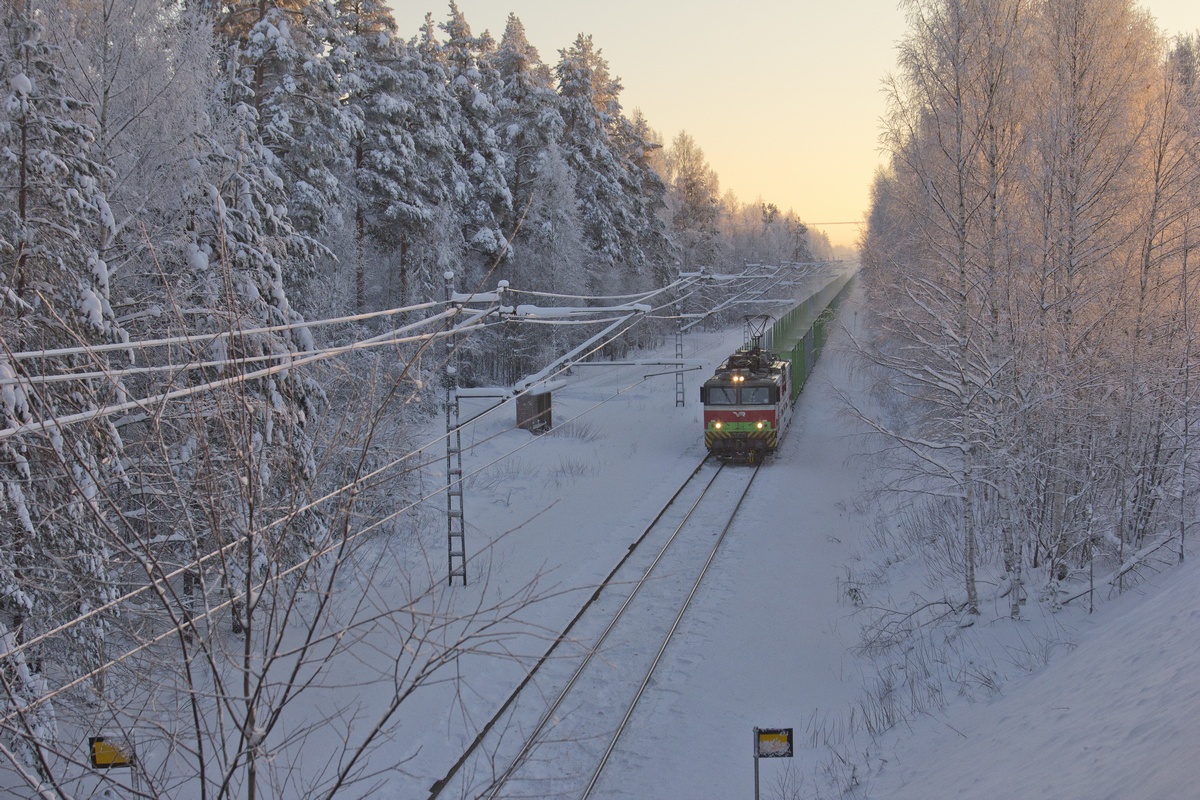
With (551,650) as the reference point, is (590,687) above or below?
below

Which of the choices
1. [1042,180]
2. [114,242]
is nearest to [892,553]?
[1042,180]

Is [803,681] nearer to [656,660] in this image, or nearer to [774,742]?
[656,660]

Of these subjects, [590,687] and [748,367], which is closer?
[590,687]

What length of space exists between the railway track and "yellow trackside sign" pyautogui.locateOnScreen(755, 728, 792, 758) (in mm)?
1597

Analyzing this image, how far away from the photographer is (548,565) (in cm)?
1493

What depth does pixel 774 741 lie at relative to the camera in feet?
21.7

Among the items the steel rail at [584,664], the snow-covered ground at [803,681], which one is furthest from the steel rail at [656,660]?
the steel rail at [584,664]

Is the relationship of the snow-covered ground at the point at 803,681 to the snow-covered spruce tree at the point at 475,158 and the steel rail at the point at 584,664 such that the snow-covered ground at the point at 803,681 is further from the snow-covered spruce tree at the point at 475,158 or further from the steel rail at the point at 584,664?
the snow-covered spruce tree at the point at 475,158

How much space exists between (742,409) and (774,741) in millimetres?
15918

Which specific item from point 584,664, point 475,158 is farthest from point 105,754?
point 475,158

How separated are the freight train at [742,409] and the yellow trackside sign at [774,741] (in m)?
15.5

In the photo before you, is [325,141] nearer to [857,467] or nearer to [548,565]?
[548,565]

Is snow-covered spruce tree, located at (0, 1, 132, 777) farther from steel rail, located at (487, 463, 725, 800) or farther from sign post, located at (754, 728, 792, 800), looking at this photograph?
sign post, located at (754, 728, 792, 800)

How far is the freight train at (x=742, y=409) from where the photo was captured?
2211 cm
